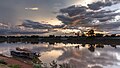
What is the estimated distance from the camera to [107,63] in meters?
42.2

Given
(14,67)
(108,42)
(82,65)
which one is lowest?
(82,65)

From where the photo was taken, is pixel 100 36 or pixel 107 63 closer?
pixel 100 36

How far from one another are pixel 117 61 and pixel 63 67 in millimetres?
12606

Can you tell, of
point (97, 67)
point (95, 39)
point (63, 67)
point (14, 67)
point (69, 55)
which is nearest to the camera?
point (95, 39)

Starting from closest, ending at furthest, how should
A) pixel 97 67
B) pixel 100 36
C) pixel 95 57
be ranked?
pixel 100 36, pixel 97 67, pixel 95 57

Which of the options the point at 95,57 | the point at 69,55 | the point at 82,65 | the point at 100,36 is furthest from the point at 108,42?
the point at 69,55

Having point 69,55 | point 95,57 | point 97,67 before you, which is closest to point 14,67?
point 97,67

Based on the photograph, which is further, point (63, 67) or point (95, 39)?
point (63, 67)

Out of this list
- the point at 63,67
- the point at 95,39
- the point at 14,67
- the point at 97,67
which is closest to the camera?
the point at 95,39

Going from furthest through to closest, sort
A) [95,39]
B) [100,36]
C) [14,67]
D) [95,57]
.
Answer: [95,57] → [14,67] → [100,36] → [95,39]

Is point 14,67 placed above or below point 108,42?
below

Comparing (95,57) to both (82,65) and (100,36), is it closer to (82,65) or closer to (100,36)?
(82,65)

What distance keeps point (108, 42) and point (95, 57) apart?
25325mm

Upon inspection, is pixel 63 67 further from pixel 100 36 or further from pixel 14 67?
pixel 100 36
